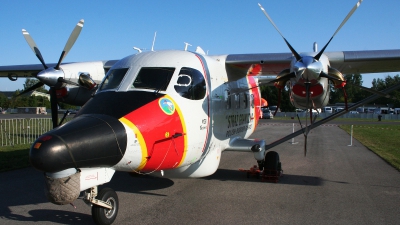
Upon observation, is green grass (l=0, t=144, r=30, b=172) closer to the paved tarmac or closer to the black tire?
the paved tarmac

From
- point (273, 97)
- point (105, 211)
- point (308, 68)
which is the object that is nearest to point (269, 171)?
point (308, 68)

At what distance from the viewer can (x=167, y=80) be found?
6.56 m

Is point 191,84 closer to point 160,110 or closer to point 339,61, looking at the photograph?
point 160,110

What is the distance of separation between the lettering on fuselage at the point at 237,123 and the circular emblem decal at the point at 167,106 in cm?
285

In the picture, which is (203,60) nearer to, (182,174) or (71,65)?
(182,174)

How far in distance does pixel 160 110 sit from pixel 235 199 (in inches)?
106

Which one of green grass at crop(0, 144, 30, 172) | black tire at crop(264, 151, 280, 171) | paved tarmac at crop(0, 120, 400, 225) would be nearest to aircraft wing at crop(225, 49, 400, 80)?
black tire at crop(264, 151, 280, 171)

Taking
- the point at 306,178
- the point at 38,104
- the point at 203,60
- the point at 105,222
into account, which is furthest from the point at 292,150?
the point at 38,104

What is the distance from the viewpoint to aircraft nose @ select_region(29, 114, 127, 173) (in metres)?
4.36

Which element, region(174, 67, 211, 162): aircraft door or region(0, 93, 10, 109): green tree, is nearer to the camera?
region(174, 67, 211, 162): aircraft door

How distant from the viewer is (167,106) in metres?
6.13

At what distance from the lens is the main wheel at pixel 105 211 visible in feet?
17.6

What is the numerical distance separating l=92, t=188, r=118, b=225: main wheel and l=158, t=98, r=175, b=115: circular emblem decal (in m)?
1.59

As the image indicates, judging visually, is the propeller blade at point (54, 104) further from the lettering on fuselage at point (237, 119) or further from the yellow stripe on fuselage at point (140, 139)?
the yellow stripe on fuselage at point (140, 139)
